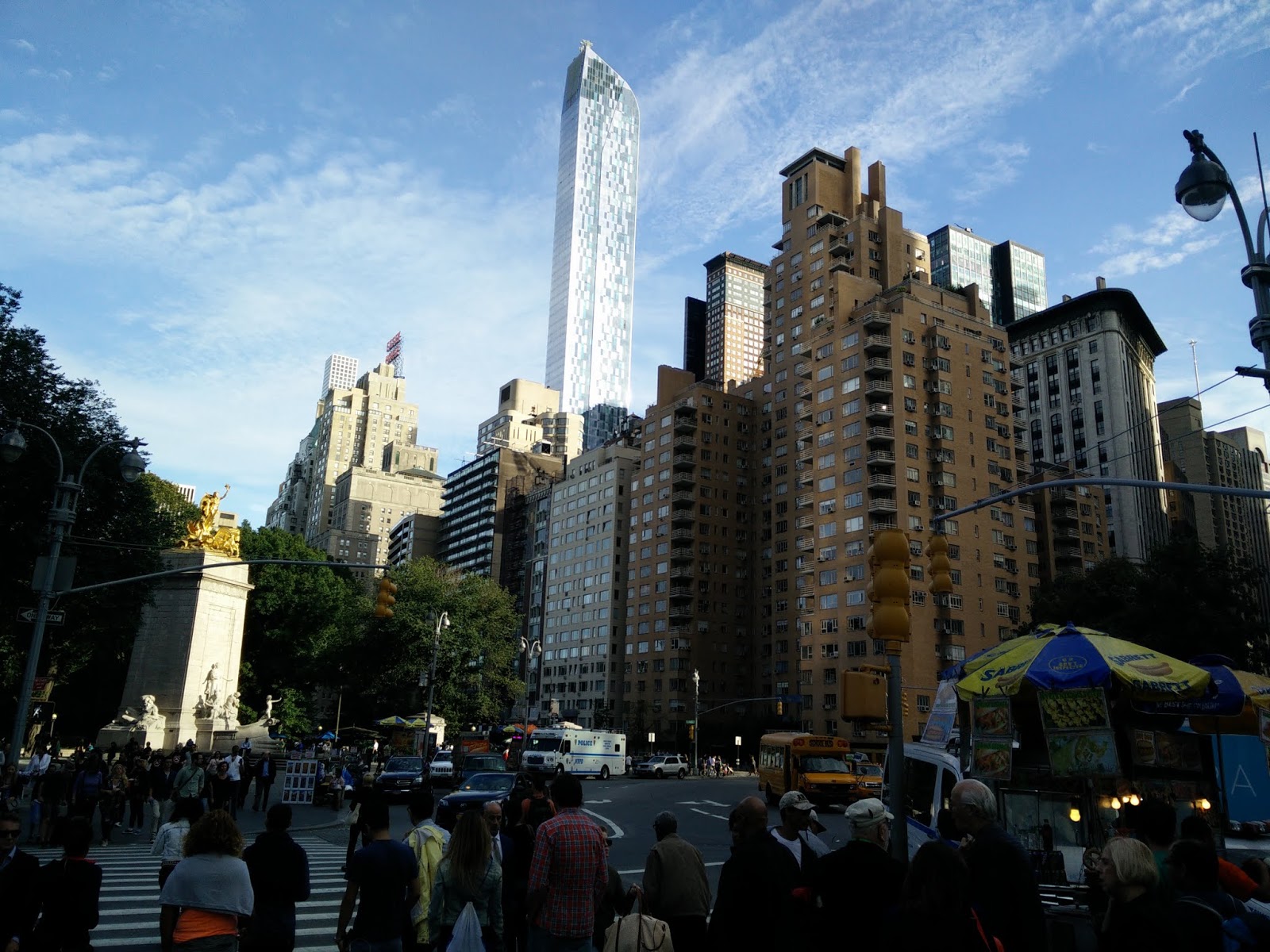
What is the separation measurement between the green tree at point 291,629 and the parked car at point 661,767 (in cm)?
2359

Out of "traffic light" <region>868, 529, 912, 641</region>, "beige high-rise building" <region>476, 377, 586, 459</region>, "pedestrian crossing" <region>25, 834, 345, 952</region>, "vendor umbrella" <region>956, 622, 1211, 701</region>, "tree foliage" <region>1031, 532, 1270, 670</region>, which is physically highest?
"beige high-rise building" <region>476, 377, 586, 459</region>

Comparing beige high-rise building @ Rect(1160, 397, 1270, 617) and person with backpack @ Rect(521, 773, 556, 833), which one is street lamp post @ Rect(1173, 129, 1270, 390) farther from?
beige high-rise building @ Rect(1160, 397, 1270, 617)

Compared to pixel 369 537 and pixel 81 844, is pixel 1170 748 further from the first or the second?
pixel 369 537

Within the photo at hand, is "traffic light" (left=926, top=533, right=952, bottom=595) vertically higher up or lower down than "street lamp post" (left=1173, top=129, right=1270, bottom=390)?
lower down

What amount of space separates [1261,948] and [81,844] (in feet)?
25.5

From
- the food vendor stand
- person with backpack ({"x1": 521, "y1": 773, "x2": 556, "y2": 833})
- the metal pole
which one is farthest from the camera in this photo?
the food vendor stand

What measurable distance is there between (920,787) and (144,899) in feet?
38.4

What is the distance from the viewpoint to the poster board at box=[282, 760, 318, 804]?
98.7ft

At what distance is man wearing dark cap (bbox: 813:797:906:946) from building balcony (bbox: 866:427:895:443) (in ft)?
248

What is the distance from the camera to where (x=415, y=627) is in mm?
65500

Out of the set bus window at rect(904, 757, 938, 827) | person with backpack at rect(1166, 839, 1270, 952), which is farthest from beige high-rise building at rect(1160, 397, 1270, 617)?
person with backpack at rect(1166, 839, 1270, 952)

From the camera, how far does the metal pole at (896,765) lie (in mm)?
8594

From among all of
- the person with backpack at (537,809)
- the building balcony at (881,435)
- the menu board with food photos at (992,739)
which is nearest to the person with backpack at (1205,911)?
the person with backpack at (537,809)

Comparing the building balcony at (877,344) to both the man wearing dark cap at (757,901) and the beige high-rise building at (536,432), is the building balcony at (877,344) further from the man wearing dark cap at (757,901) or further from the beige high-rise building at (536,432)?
the beige high-rise building at (536,432)
